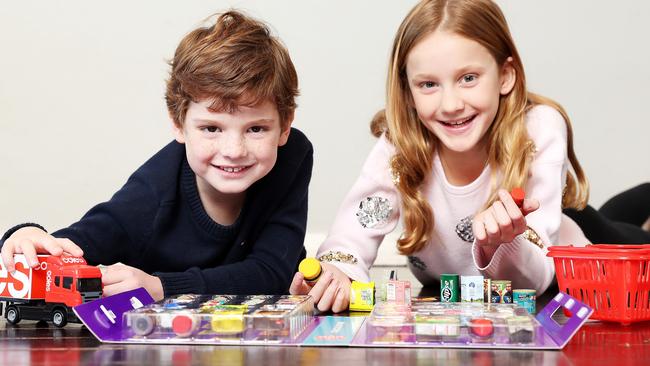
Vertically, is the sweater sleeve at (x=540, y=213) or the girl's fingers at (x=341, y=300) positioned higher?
the sweater sleeve at (x=540, y=213)

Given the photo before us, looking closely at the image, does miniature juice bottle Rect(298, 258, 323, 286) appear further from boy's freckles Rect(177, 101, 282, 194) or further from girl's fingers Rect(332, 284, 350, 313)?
boy's freckles Rect(177, 101, 282, 194)

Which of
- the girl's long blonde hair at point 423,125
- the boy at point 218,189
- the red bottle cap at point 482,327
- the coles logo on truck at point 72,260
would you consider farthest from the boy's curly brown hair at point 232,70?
the red bottle cap at point 482,327

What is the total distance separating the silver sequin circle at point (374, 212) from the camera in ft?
5.49

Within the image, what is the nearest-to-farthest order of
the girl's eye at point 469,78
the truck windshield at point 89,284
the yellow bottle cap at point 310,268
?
1. the truck windshield at point 89,284
2. the yellow bottle cap at point 310,268
3. the girl's eye at point 469,78

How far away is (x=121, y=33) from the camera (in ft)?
9.20

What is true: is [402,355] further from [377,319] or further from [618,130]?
[618,130]

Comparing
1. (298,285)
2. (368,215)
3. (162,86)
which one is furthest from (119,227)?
(162,86)

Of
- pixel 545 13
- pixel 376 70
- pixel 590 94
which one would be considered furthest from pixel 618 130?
pixel 376 70

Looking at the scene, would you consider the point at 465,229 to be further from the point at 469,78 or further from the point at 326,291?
the point at 326,291

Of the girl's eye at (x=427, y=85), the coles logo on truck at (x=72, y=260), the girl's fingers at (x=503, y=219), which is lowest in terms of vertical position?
the coles logo on truck at (x=72, y=260)

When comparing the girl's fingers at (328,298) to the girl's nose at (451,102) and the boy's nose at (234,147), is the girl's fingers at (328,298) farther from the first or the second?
the girl's nose at (451,102)

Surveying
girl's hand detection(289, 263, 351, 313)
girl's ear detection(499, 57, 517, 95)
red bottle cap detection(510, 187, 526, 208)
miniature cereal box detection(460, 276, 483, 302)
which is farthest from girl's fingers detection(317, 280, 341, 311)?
girl's ear detection(499, 57, 517, 95)

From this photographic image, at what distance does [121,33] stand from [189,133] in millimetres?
1503

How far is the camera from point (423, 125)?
167 centimetres
